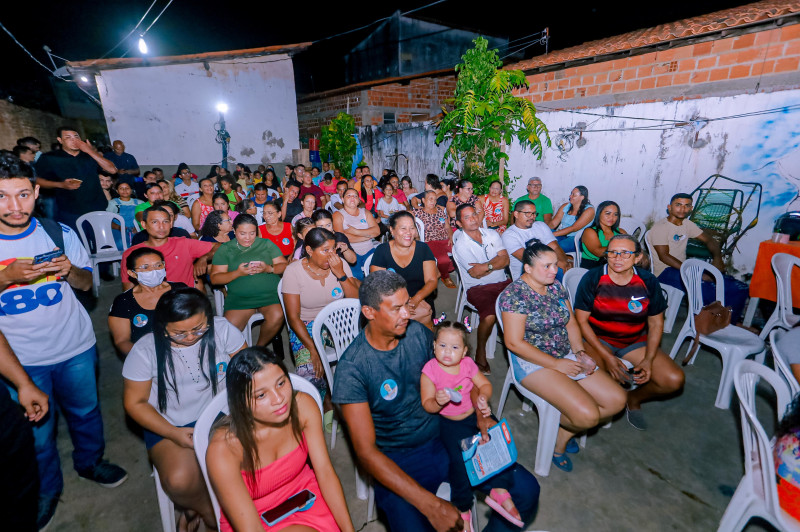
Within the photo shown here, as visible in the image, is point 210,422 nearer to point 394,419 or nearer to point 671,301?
point 394,419

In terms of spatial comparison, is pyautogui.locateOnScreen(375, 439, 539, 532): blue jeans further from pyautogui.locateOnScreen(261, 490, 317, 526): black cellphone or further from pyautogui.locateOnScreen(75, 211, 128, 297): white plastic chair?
pyautogui.locateOnScreen(75, 211, 128, 297): white plastic chair

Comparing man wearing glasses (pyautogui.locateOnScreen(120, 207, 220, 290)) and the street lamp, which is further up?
the street lamp

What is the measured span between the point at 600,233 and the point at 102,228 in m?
7.57

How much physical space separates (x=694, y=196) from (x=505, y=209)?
117 inches

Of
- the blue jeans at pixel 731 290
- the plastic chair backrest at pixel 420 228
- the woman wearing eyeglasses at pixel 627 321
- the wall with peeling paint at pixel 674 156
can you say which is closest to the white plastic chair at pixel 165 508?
the woman wearing eyeglasses at pixel 627 321

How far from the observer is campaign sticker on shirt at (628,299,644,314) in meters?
3.25

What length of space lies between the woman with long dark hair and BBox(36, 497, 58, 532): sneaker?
649cm

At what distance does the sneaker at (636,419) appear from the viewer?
11.1 feet

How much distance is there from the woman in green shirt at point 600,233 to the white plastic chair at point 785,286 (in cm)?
164

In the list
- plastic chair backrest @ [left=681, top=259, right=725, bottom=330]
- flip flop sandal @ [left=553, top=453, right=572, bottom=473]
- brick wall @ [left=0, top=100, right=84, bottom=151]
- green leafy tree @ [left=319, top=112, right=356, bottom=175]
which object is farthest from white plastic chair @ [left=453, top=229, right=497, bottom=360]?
brick wall @ [left=0, top=100, right=84, bottom=151]

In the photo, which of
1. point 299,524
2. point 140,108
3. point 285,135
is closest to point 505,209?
point 299,524

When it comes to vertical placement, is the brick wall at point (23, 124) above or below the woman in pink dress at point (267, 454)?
above

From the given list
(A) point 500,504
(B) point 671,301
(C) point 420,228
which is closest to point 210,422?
(A) point 500,504

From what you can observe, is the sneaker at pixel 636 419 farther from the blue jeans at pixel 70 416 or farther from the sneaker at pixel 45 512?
the sneaker at pixel 45 512
